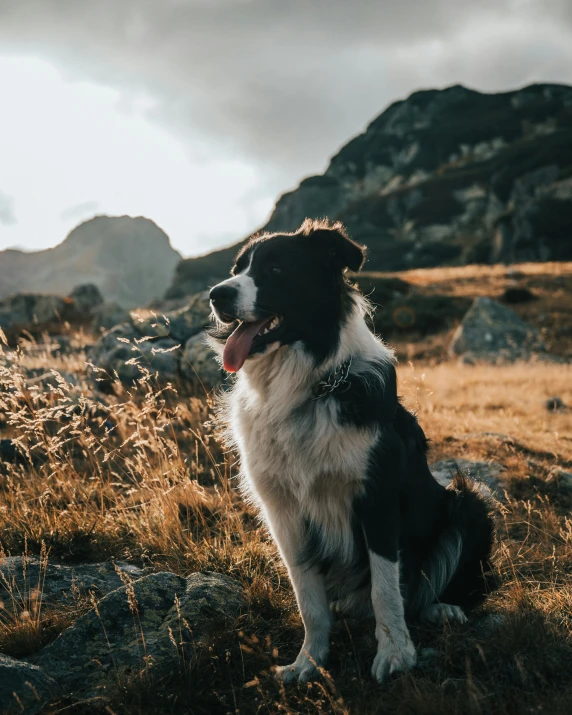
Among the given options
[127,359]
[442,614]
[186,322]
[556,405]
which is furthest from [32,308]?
[442,614]

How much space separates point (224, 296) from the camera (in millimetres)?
2885

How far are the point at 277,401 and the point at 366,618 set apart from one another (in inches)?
55.2

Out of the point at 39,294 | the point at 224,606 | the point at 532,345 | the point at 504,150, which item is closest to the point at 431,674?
the point at 224,606

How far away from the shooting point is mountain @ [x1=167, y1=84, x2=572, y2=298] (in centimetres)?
4472

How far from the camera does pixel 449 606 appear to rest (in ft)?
10.5

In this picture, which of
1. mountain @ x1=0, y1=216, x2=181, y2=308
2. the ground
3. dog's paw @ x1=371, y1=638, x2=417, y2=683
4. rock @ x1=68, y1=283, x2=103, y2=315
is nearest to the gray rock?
the ground

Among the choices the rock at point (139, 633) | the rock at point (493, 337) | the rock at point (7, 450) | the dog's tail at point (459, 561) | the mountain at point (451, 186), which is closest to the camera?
the rock at point (139, 633)

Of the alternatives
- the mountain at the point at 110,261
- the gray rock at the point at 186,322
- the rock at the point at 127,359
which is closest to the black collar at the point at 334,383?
the rock at the point at 127,359

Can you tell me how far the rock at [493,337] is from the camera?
1491cm

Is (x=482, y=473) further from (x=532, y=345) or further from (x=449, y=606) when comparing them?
(x=532, y=345)

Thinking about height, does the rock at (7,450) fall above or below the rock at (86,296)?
below

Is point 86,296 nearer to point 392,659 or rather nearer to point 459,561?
point 459,561

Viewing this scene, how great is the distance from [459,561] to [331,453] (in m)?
1.23

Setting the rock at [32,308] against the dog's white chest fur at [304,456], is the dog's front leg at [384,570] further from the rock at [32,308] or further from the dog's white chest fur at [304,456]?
the rock at [32,308]
